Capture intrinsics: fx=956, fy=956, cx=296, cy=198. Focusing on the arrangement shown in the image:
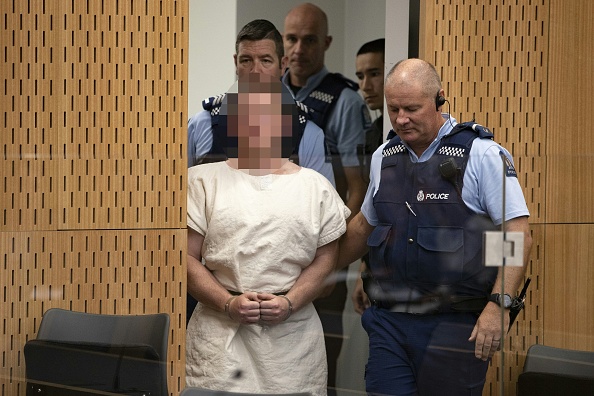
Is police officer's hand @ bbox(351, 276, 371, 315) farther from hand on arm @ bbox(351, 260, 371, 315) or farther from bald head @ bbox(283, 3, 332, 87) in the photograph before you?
bald head @ bbox(283, 3, 332, 87)

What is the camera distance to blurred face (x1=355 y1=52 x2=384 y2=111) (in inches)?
135

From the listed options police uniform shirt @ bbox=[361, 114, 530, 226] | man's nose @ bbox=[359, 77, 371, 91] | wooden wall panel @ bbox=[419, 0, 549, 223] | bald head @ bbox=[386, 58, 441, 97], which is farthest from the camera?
wooden wall panel @ bbox=[419, 0, 549, 223]

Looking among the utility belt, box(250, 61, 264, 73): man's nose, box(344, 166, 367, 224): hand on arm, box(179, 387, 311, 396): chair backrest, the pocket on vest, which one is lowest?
box(179, 387, 311, 396): chair backrest

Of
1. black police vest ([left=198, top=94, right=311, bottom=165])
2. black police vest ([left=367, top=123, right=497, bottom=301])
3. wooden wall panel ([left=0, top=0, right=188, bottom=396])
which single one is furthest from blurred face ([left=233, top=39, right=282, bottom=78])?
black police vest ([left=367, top=123, right=497, bottom=301])

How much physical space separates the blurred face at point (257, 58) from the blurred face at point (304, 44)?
60 millimetres

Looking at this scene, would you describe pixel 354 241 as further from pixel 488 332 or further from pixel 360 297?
pixel 488 332

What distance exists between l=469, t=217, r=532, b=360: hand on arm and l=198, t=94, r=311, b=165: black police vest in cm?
77

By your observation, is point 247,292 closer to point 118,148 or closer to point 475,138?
point 118,148

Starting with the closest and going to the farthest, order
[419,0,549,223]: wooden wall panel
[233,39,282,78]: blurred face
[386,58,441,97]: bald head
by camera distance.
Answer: [386,58,441,97]: bald head, [233,39,282,78]: blurred face, [419,0,549,223]: wooden wall panel

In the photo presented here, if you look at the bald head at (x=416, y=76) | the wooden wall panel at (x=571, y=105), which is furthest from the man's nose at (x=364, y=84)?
the wooden wall panel at (x=571, y=105)

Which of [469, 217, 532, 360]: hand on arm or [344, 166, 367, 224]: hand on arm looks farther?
[344, 166, 367, 224]: hand on arm

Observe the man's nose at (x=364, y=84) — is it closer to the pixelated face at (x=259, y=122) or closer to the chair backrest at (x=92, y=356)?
the pixelated face at (x=259, y=122)

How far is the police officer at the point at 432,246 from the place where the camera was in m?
3.14

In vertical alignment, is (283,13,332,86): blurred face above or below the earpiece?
above
